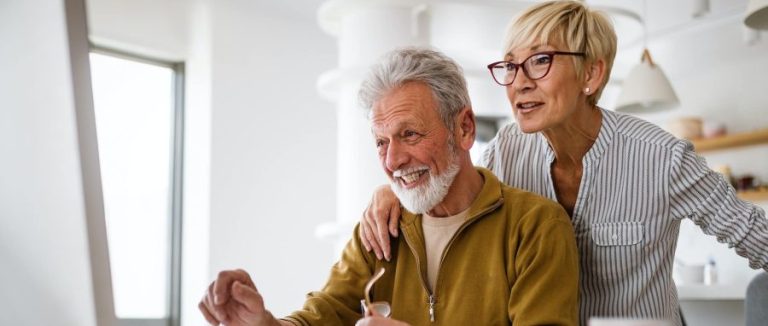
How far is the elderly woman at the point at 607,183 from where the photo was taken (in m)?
1.72

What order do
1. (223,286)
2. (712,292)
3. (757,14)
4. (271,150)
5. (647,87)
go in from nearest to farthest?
(223,286), (757,14), (712,292), (647,87), (271,150)

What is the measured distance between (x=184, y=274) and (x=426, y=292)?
13.7 ft

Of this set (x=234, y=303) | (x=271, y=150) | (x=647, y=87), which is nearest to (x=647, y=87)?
(x=647, y=87)

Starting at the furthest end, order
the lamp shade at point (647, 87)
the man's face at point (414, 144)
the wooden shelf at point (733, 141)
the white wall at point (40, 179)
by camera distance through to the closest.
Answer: the wooden shelf at point (733, 141) → the lamp shade at point (647, 87) → the man's face at point (414, 144) → the white wall at point (40, 179)

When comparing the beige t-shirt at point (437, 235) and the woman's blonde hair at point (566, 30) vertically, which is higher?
the woman's blonde hair at point (566, 30)

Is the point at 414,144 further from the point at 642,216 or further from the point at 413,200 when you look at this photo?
the point at 642,216

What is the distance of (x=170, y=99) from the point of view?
5609 mm

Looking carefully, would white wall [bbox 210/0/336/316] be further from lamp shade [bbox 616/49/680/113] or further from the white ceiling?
lamp shade [bbox 616/49/680/113]

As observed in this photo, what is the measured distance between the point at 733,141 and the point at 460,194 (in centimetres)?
483

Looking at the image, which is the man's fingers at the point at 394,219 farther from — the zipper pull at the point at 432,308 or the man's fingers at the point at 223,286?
the man's fingers at the point at 223,286

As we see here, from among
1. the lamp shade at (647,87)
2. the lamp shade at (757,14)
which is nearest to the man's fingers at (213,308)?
the lamp shade at (757,14)

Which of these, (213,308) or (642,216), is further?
(642,216)

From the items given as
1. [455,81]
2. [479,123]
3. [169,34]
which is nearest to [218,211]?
[169,34]

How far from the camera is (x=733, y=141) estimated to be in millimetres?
5898
